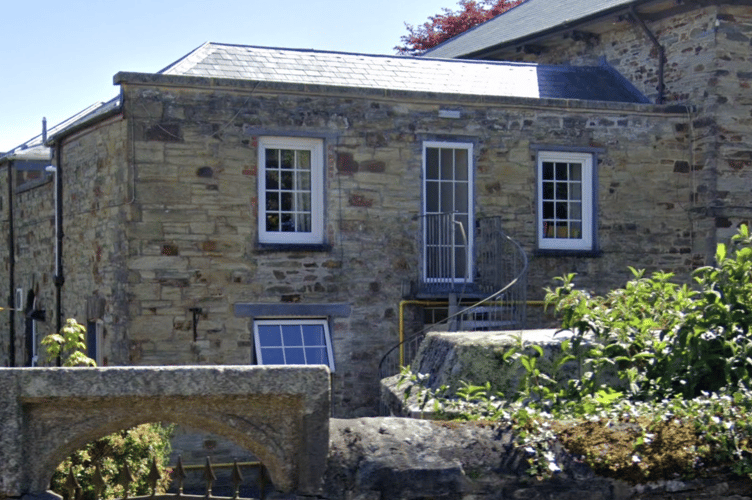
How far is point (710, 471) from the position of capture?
4.61m

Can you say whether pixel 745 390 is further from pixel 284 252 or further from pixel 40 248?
pixel 40 248

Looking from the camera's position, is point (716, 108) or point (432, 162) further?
point (716, 108)

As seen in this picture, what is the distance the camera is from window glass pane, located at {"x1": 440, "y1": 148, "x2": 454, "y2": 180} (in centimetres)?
1477

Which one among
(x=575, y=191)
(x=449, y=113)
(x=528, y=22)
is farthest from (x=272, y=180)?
(x=528, y=22)

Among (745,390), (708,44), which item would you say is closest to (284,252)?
(708,44)

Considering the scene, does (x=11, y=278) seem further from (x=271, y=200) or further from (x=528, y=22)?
(x=528, y=22)

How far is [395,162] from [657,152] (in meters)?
3.86

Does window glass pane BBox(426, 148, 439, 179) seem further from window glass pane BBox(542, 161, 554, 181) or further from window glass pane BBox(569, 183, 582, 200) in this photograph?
window glass pane BBox(569, 183, 582, 200)

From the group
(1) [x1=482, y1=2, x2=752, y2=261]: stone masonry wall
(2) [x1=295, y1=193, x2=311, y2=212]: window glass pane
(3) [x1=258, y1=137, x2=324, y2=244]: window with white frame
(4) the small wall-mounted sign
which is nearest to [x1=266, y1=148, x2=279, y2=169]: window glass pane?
(3) [x1=258, y1=137, x2=324, y2=244]: window with white frame

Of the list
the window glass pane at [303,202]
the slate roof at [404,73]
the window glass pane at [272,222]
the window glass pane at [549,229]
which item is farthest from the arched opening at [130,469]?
the window glass pane at [549,229]

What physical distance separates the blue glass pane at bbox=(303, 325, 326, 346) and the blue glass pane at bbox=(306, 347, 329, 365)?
0.08 meters

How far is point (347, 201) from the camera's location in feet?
46.4

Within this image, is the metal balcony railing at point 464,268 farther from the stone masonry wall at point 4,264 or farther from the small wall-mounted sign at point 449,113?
the stone masonry wall at point 4,264

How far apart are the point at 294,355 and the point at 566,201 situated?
4.37m
